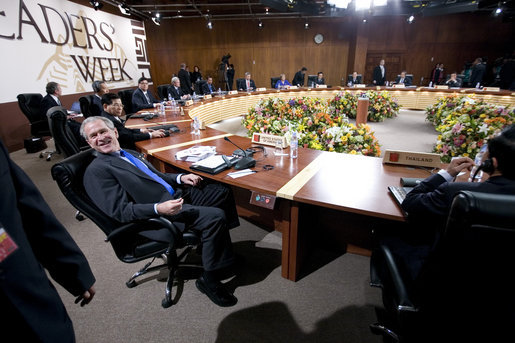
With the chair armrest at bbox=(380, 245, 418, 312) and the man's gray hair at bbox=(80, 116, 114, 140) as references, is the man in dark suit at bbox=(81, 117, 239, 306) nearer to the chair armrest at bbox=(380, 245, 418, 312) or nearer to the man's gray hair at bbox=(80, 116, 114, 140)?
the man's gray hair at bbox=(80, 116, 114, 140)

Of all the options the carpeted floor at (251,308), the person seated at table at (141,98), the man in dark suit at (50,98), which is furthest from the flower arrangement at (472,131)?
the man in dark suit at (50,98)

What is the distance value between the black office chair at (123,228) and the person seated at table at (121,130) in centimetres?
116

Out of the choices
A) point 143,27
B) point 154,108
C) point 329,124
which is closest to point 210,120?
point 154,108

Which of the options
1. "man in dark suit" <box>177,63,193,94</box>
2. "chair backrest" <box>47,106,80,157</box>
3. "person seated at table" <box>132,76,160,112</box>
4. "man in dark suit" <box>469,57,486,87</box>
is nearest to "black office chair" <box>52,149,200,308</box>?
"chair backrest" <box>47,106,80,157</box>

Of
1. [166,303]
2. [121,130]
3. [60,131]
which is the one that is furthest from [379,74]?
[166,303]

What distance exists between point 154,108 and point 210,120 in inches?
58.5

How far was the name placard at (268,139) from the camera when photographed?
211cm

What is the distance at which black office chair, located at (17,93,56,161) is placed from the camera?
4.17 meters

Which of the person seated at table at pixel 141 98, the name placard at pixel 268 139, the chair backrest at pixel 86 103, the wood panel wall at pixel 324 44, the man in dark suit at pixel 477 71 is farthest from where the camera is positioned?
the wood panel wall at pixel 324 44

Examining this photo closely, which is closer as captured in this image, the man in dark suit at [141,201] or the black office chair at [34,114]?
the man in dark suit at [141,201]

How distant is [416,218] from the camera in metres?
1.09

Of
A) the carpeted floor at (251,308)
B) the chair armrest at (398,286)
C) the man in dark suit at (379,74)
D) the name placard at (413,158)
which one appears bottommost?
the carpeted floor at (251,308)

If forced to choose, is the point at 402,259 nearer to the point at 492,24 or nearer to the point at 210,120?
the point at 210,120

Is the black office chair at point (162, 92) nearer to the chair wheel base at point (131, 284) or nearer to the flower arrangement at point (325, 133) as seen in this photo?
the flower arrangement at point (325, 133)
